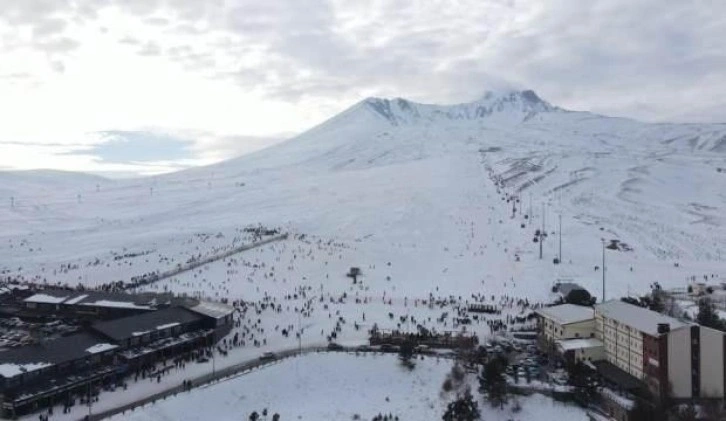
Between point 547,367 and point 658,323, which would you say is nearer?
point 658,323

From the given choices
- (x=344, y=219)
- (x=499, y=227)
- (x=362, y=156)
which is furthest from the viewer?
(x=362, y=156)

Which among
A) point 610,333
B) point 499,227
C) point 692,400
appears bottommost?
point 692,400

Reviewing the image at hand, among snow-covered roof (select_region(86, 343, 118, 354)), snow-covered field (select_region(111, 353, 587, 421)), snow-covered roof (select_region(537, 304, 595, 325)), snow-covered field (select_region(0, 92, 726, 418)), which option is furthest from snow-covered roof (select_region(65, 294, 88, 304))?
snow-covered roof (select_region(537, 304, 595, 325))

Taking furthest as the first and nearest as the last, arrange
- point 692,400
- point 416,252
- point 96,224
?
point 96,224 → point 416,252 → point 692,400

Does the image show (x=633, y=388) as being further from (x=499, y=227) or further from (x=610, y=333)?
(x=499, y=227)

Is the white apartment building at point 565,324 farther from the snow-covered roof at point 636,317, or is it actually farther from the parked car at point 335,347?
the parked car at point 335,347

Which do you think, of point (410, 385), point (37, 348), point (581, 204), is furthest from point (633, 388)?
point (581, 204)

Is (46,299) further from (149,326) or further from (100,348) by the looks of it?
(100,348)
